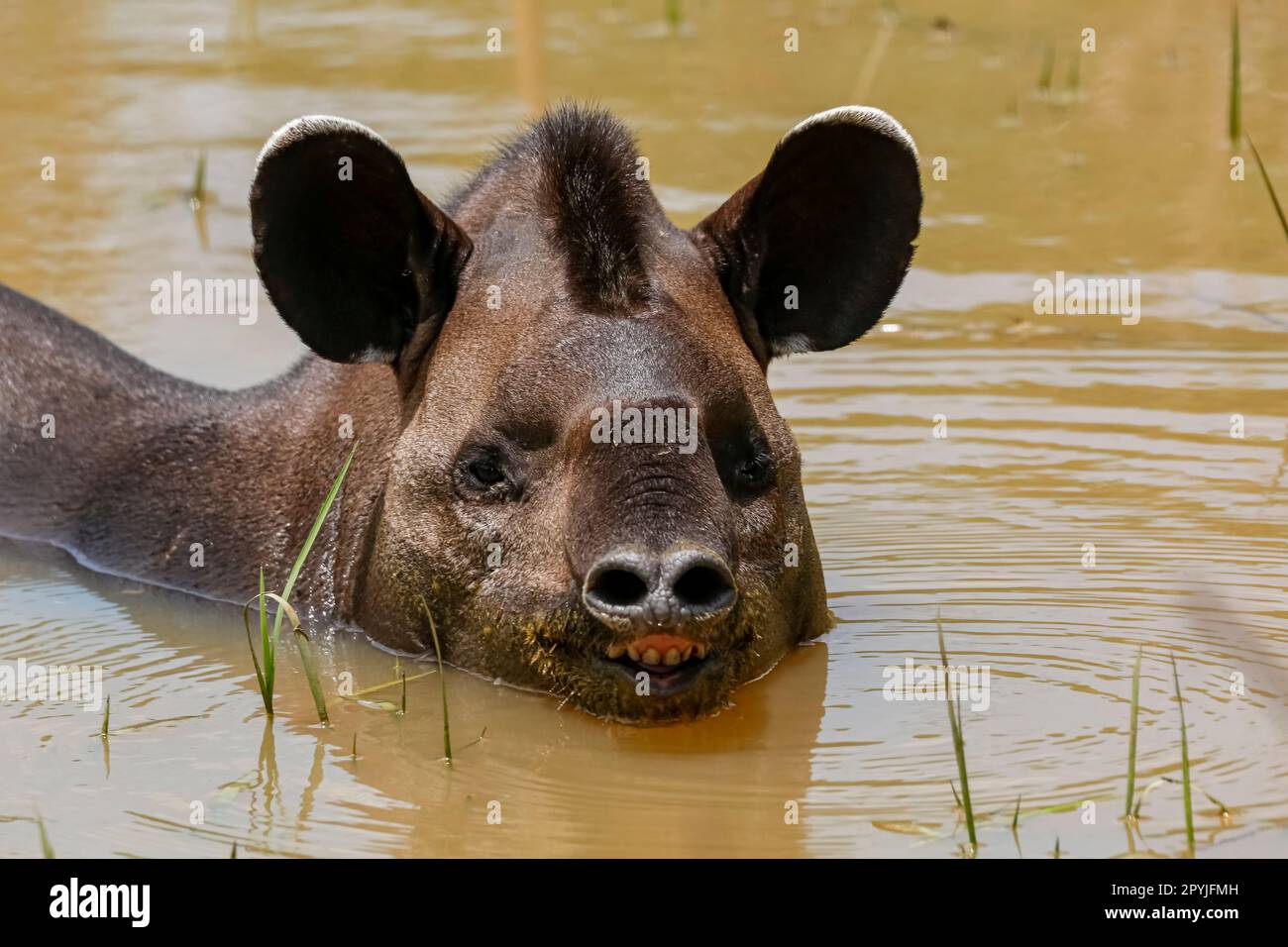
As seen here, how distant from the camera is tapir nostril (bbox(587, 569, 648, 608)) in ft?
24.5

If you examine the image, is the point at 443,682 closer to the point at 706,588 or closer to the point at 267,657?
the point at 267,657

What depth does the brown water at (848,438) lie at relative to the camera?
7.57m

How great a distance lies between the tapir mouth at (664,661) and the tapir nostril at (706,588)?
299mm

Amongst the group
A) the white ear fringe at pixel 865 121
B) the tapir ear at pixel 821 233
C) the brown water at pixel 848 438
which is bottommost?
the brown water at pixel 848 438

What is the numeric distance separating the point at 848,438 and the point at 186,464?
352 cm

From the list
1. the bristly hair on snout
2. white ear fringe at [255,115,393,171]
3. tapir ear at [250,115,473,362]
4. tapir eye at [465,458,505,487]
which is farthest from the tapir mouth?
white ear fringe at [255,115,393,171]

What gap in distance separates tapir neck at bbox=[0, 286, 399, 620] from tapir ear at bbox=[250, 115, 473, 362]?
430mm

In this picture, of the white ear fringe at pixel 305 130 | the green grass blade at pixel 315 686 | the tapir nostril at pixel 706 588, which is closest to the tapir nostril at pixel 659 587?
the tapir nostril at pixel 706 588

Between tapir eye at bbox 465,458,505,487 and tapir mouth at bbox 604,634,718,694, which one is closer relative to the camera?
tapir mouth at bbox 604,634,718,694

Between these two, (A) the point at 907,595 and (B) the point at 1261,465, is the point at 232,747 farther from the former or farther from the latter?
(B) the point at 1261,465

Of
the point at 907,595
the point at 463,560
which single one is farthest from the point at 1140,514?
the point at 463,560

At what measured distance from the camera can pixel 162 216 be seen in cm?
1625

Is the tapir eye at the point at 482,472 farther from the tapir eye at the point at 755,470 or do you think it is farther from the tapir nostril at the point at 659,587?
the tapir nostril at the point at 659,587

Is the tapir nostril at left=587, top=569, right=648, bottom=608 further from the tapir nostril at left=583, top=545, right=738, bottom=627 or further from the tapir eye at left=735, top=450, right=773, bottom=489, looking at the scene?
the tapir eye at left=735, top=450, right=773, bottom=489
